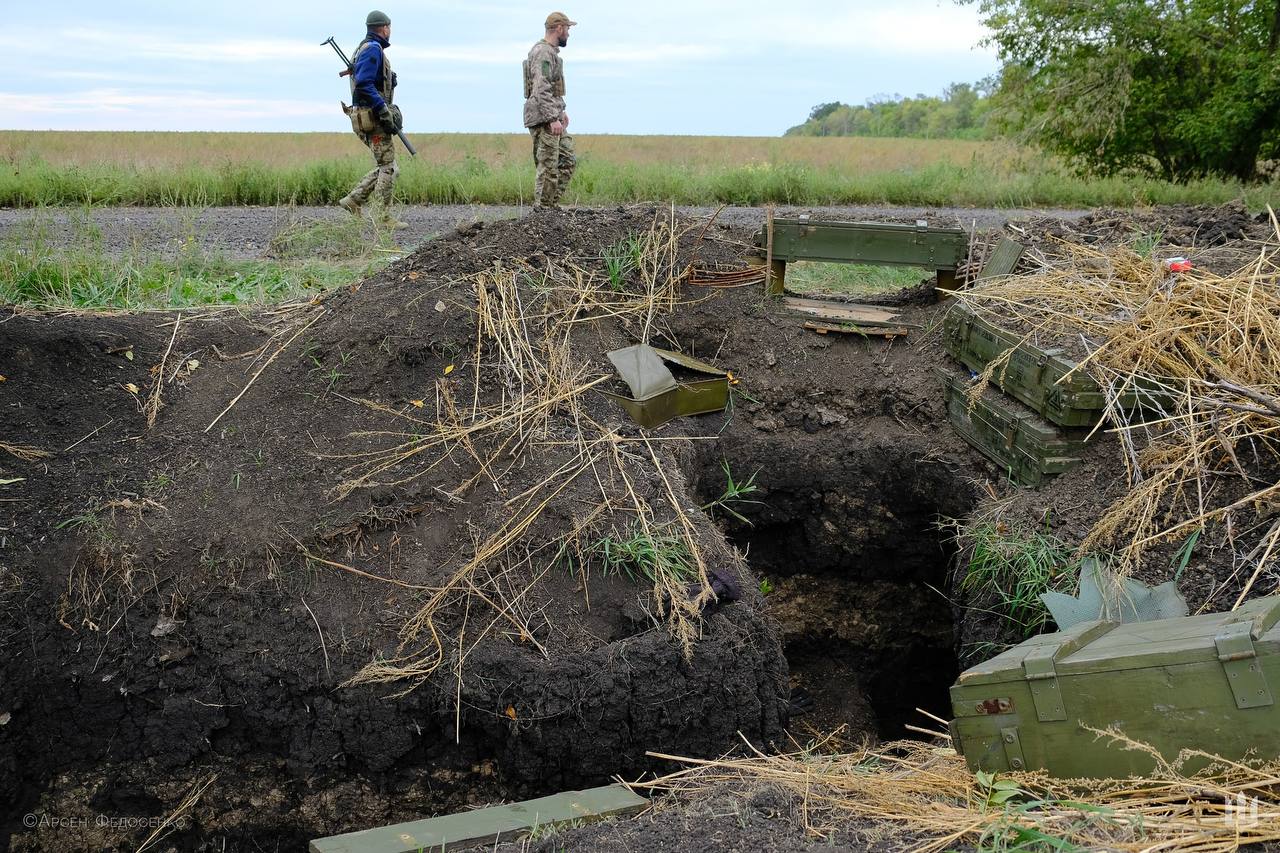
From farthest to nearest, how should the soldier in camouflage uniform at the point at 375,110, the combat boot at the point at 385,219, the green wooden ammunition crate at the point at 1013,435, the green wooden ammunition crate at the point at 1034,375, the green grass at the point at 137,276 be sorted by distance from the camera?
1. the soldier in camouflage uniform at the point at 375,110
2. the combat boot at the point at 385,219
3. the green grass at the point at 137,276
4. the green wooden ammunition crate at the point at 1013,435
5. the green wooden ammunition crate at the point at 1034,375

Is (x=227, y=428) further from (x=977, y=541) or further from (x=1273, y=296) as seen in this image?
(x=1273, y=296)

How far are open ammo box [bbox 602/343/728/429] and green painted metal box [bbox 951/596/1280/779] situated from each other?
94.1 inches

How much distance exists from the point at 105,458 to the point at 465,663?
2.20 metres

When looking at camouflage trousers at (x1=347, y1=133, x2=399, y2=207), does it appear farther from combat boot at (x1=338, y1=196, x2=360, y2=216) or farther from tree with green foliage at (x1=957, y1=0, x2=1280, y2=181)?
tree with green foliage at (x1=957, y1=0, x2=1280, y2=181)

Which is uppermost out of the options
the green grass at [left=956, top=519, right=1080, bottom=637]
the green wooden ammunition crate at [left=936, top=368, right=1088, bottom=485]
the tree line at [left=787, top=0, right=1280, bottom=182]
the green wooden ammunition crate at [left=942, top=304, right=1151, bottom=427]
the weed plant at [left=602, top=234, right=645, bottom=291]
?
the tree line at [left=787, top=0, right=1280, bottom=182]

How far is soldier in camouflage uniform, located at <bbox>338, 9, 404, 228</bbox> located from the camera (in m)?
8.83

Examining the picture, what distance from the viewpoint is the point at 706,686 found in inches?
158

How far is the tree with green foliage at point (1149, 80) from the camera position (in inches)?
578

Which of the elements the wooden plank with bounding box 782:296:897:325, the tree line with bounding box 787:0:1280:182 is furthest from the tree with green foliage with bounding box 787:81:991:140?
the wooden plank with bounding box 782:296:897:325

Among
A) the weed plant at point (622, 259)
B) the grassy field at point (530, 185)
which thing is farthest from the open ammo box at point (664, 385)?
the grassy field at point (530, 185)

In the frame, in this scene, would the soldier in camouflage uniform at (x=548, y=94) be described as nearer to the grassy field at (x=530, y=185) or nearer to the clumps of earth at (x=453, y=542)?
the grassy field at (x=530, y=185)

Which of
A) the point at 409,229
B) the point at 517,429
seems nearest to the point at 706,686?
the point at 517,429

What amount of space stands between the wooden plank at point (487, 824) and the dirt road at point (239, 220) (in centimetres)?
434

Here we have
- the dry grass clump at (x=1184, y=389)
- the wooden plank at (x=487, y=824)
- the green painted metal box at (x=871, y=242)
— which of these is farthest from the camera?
the green painted metal box at (x=871, y=242)
